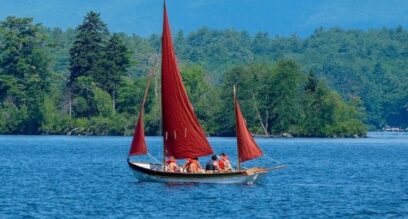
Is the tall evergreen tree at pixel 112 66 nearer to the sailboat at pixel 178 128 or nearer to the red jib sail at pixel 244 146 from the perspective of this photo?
the sailboat at pixel 178 128

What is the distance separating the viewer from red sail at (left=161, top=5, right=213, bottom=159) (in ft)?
207

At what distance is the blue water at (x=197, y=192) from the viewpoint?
168ft

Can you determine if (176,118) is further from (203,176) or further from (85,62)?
(85,62)

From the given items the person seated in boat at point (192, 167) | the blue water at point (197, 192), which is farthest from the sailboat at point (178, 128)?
the blue water at point (197, 192)

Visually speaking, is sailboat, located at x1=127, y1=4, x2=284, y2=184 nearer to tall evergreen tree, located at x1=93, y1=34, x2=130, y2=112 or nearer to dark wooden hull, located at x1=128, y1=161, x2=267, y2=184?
dark wooden hull, located at x1=128, y1=161, x2=267, y2=184

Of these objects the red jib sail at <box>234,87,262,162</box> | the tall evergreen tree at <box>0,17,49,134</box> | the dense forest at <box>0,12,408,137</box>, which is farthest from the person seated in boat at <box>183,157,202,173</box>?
the tall evergreen tree at <box>0,17,49,134</box>

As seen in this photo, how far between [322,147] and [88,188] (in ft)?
200

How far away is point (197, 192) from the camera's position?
5872cm

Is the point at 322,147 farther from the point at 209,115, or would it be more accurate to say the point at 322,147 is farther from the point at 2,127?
the point at 2,127

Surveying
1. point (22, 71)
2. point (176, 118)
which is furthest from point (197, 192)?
point (22, 71)

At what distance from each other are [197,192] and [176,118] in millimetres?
5683

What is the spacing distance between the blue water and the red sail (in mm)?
2119

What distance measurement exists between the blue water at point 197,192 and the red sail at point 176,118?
2.12 m

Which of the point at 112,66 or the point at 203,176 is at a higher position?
the point at 112,66
